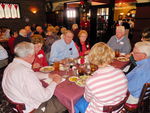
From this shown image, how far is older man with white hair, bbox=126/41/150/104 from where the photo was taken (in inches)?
59.2

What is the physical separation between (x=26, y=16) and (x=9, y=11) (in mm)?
1226

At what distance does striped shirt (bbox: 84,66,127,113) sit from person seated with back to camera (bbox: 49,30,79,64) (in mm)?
1557

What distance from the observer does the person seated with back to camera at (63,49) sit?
269 cm

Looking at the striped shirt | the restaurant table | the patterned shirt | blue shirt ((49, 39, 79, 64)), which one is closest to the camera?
the striped shirt

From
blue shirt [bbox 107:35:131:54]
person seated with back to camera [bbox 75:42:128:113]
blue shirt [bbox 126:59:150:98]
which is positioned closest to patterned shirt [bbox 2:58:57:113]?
person seated with back to camera [bbox 75:42:128:113]

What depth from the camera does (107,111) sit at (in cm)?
113

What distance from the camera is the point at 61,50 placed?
2.78 metres

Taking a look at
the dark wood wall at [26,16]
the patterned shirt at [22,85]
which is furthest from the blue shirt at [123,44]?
the dark wood wall at [26,16]

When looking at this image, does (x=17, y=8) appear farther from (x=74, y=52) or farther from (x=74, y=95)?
(x=74, y=95)

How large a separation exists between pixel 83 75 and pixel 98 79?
0.72 meters

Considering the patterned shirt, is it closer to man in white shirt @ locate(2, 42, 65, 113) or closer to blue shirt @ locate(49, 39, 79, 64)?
man in white shirt @ locate(2, 42, 65, 113)

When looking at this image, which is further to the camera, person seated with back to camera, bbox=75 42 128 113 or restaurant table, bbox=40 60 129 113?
restaurant table, bbox=40 60 129 113

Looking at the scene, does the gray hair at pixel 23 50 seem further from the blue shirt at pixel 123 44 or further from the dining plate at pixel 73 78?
the blue shirt at pixel 123 44

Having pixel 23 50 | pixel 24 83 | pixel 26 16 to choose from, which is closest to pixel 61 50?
pixel 23 50
